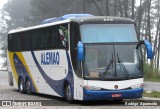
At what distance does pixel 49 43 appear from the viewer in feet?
69.7

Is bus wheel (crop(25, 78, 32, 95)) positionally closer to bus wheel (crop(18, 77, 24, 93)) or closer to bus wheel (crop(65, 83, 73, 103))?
bus wheel (crop(18, 77, 24, 93))

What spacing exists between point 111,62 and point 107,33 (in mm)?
1266

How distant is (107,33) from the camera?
18.6 meters

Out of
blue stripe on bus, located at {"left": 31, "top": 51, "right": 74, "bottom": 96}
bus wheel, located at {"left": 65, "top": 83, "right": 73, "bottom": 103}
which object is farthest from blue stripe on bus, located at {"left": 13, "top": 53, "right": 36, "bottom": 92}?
bus wheel, located at {"left": 65, "top": 83, "right": 73, "bottom": 103}

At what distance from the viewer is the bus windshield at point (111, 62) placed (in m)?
17.7

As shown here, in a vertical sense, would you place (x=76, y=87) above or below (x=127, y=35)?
below

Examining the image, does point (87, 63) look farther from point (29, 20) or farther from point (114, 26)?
point (29, 20)

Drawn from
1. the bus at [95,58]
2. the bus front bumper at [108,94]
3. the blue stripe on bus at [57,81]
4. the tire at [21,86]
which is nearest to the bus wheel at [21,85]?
the tire at [21,86]

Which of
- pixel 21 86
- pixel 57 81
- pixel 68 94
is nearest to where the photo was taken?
pixel 68 94

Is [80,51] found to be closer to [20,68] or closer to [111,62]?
[111,62]

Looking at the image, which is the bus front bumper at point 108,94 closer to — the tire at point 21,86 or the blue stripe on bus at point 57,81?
the blue stripe on bus at point 57,81

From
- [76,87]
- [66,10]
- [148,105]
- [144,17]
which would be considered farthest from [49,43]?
[144,17]

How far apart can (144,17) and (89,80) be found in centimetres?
6921

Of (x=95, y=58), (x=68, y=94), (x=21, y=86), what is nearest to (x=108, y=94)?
(x=95, y=58)
